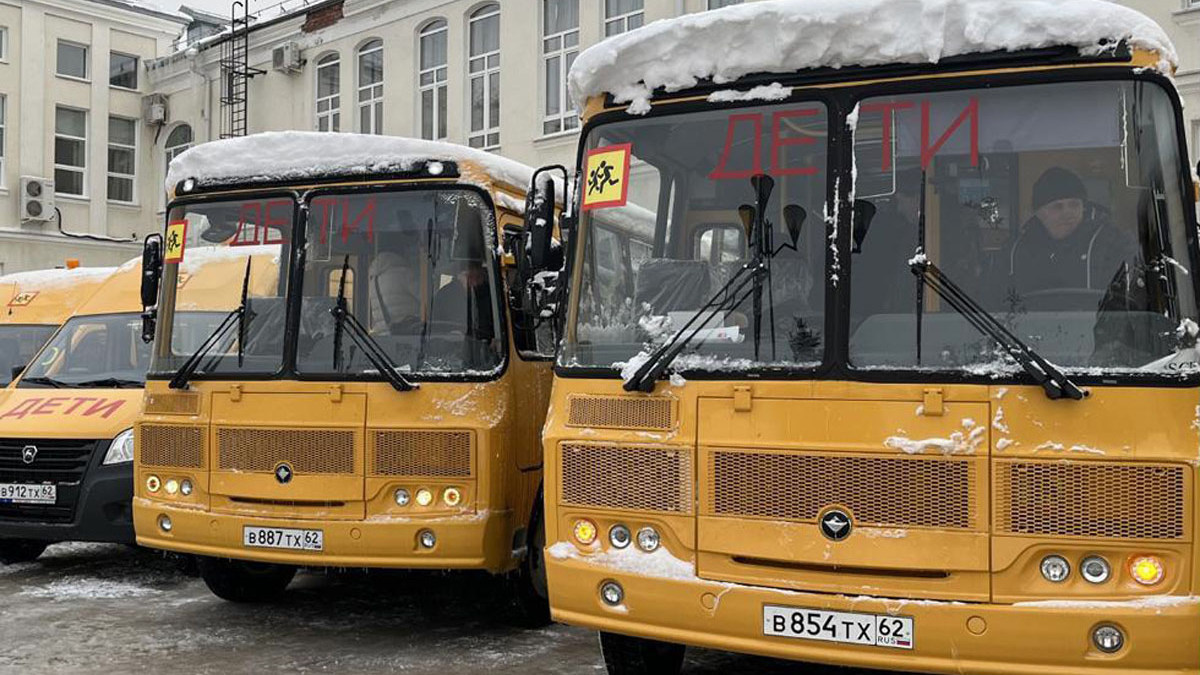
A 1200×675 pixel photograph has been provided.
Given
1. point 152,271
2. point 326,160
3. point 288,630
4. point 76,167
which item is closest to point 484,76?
point 76,167

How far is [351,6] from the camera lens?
78.9 feet

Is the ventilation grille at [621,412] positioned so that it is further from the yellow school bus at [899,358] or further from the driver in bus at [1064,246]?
the driver in bus at [1064,246]

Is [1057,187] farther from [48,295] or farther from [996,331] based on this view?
→ [48,295]

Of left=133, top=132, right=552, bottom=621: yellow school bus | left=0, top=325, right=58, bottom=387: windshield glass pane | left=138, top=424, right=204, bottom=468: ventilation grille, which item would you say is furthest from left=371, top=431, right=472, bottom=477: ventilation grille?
left=0, top=325, right=58, bottom=387: windshield glass pane

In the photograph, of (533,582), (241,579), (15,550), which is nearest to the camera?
(533,582)

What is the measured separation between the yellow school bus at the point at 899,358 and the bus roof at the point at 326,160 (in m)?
1.72

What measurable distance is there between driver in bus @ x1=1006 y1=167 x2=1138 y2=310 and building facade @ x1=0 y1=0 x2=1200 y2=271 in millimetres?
9712

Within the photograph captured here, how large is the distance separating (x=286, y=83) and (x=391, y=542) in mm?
21061

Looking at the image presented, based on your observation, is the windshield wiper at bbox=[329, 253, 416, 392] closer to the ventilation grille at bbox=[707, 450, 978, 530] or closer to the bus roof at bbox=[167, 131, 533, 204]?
the bus roof at bbox=[167, 131, 533, 204]

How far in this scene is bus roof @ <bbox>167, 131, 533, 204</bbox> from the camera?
6582 millimetres

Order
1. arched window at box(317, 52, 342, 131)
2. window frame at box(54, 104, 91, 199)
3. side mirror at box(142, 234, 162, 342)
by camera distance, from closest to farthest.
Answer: side mirror at box(142, 234, 162, 342)
arched window at box(317, 52, 342, 131)
window frame at box(54, 104, 91, 199)

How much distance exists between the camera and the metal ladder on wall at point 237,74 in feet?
86.7

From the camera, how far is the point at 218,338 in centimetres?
675

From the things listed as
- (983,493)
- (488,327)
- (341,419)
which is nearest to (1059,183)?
(983,493)
